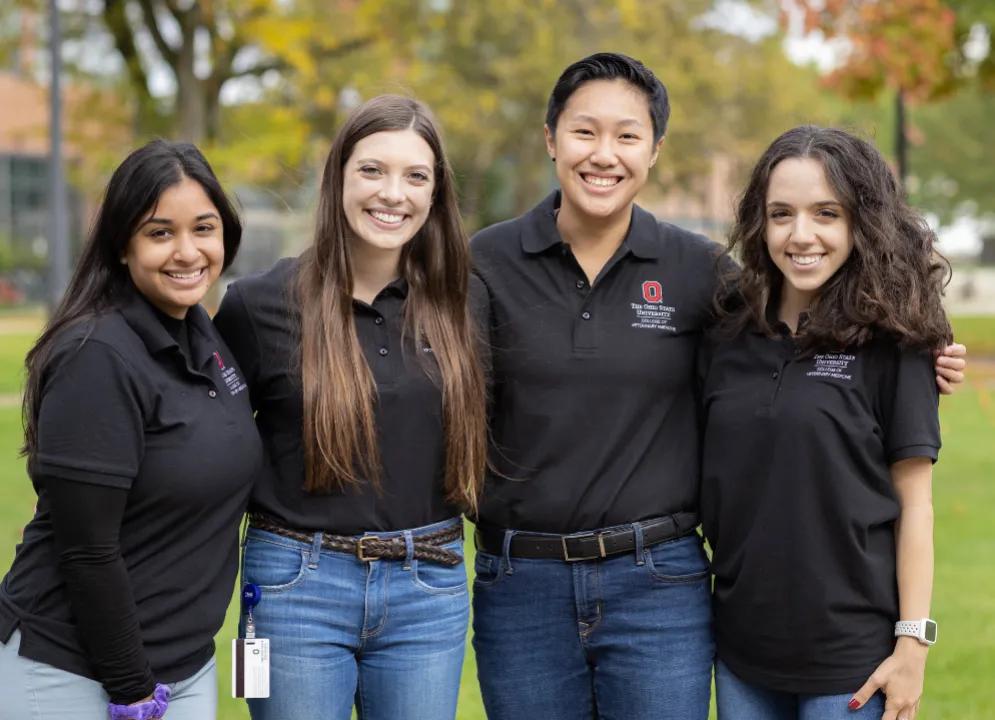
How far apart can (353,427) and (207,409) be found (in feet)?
1.36

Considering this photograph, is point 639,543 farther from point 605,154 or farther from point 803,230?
point 605,154

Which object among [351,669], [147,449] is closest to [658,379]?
[351,669]

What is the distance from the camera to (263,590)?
3309 millimetres

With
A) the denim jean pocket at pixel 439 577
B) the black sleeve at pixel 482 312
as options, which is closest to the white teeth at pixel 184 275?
the black sleeve at pixel 482 312

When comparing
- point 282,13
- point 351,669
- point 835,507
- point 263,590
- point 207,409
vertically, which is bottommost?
point 351,669

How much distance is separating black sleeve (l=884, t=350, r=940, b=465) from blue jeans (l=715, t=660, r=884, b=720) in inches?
25.9

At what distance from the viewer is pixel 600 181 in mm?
3635

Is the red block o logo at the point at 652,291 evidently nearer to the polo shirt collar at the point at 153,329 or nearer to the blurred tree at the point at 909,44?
the polo shirt collar at the point at 153,329

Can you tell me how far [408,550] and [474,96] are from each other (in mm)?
19883

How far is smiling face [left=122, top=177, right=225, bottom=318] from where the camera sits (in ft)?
10.1

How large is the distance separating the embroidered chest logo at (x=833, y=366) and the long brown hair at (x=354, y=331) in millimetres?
949

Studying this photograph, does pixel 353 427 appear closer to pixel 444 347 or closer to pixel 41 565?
pixel 444 347

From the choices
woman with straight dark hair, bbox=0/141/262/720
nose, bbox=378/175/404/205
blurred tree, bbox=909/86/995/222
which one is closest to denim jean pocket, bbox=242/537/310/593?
woman with straight dark hair, bbox=0/141/262/720

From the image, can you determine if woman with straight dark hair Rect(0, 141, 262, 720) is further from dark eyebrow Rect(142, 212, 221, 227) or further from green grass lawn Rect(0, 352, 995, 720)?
green grass lawn Rect(0, 352, 995, 720)
